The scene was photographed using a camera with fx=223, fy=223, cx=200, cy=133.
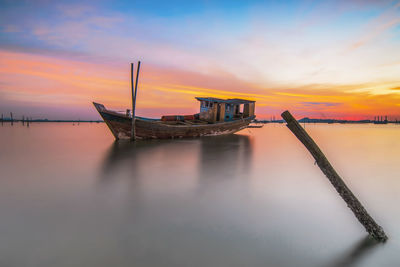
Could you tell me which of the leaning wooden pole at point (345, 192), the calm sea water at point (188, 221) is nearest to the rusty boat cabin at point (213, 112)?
the calm sea water at point (188, 221)

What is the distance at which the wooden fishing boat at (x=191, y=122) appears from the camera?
15562 mm

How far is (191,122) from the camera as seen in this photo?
65.5 ft

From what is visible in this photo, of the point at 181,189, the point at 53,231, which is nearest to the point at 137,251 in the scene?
the point at 53,231

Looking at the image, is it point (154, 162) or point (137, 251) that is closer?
point (137, 251)

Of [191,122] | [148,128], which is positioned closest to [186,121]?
[191,122]

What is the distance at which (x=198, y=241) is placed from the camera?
304 cm

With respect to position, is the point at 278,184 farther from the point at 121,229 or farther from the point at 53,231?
the point at 53,231

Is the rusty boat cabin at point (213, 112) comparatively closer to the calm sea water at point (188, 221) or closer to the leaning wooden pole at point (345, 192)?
the calm sea water at point (188, 221)

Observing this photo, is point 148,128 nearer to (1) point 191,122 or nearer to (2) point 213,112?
A: (1) point 191,122

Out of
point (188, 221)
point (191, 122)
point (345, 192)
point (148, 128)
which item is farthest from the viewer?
point (191, 122)

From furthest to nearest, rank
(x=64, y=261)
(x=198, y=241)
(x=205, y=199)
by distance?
(x=205, y=199), (x=198, y=241), (x=64, y=261)

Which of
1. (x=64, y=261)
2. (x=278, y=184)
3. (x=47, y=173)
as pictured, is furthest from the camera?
(x=47, y=173)

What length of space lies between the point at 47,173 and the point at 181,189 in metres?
4.79

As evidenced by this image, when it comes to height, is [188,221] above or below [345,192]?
below
